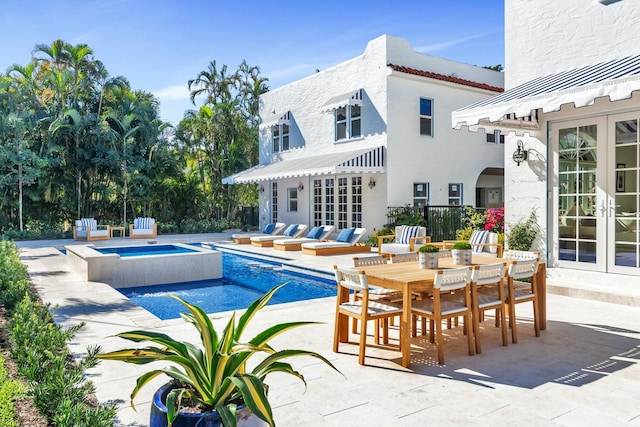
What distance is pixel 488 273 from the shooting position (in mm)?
7105

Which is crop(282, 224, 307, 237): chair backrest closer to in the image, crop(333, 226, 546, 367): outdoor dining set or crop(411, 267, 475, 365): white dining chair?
crop(333, 226, 546, 367): outdoor dining set

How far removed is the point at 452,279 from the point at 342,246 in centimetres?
1398

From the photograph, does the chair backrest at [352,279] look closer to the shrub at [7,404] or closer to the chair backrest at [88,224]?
the shrub at [7,404]

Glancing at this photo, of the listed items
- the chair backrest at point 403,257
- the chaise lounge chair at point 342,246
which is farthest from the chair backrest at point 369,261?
the chaise lounge chair at point 342,246

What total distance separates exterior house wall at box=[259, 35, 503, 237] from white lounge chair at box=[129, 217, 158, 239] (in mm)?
8629

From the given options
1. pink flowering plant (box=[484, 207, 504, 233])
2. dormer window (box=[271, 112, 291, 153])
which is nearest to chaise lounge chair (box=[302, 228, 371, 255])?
pink flowering plant (box=[484, 207, 504, 233])

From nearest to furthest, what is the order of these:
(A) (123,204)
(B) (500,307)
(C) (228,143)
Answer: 1. (B) (500,307)
2. (A) (123,204)
3. (C) (228,143)

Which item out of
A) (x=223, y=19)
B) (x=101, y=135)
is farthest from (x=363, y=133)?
(x=101, y=135)

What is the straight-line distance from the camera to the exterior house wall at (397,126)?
22.4m

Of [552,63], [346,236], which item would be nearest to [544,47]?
[552,63]

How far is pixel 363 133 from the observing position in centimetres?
2355

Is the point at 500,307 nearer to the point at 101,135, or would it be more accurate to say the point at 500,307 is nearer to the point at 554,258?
the point at 554,258

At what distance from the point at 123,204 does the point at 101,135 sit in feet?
15.6

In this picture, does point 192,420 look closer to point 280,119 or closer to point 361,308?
point 361,308
